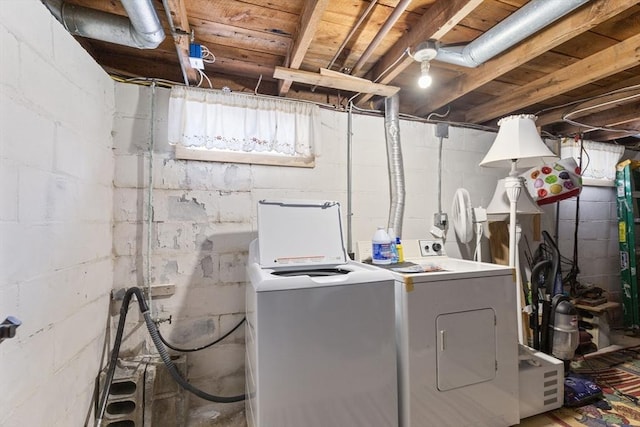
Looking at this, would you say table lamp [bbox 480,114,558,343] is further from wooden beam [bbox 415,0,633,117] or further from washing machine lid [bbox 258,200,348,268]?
washing machine lid [bbox 258,200,348,268]

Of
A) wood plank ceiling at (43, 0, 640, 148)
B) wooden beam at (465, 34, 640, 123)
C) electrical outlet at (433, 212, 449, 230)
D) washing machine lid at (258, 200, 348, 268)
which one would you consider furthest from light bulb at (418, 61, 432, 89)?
electrical outlet at (433, 212, 449, 230)

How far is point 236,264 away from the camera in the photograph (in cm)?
214

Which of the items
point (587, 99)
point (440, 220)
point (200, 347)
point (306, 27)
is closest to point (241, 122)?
point (306, 27)

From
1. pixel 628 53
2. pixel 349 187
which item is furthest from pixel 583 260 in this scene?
pixel 349 187

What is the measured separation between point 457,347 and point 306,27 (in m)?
1.91

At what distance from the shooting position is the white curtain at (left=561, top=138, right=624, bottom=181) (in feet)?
11.2

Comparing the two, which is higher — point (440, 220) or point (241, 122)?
point (241, 122)

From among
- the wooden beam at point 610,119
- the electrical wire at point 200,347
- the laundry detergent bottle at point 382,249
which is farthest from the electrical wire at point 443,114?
the electrical wire at point 200,347

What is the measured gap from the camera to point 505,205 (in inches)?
101

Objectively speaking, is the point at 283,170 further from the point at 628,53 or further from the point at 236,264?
the point at 628,53

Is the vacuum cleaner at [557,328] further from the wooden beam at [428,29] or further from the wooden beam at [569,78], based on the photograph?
the wooden beam at [428,29]

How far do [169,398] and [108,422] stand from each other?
1.00ft

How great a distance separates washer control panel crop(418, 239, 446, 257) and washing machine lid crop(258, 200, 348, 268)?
81 centimetres

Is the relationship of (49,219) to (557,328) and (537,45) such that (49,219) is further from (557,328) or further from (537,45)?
(557,328)
